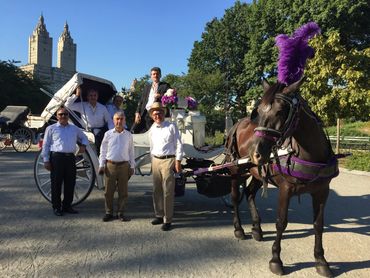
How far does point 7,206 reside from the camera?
725 cm

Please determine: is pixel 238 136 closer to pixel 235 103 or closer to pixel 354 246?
pixel 354 246

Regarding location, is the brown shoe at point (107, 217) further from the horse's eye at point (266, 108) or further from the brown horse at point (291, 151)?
the horse's eye at point (266, 108)

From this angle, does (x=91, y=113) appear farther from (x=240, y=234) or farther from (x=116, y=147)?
(x=240, y=234)

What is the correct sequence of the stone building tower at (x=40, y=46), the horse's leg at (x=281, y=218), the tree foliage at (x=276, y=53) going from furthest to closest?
the stone building tower at (x=40, y=46), the tree foliage at (x=276, y=53), the horse's leg at (x=281, y=218)

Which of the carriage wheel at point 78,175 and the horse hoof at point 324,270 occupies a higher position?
the carriage wheel at point 78,175

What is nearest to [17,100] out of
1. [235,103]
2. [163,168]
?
[235,103]

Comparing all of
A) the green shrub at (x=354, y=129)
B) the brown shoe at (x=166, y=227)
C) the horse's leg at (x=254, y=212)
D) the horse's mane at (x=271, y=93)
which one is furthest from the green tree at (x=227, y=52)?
the horse's mane at (x=271, y=93)

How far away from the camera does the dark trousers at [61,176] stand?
6.54 m

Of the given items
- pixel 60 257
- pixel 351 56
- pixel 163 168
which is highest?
pixel 351 56

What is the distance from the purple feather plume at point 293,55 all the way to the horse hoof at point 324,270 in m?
2.07

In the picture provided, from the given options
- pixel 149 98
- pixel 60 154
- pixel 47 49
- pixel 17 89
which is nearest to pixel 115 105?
A: pixel 149 98

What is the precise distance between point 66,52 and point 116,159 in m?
148

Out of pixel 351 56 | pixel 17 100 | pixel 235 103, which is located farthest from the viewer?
pixel 235 103

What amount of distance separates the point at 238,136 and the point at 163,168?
1327 mm
